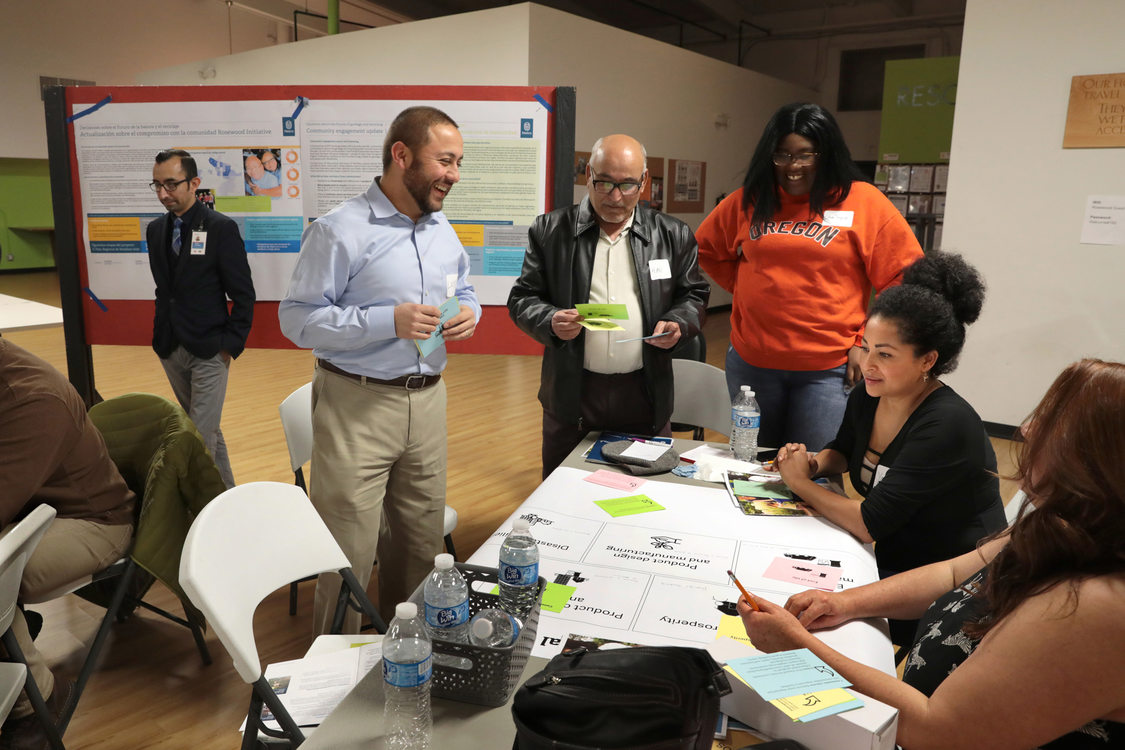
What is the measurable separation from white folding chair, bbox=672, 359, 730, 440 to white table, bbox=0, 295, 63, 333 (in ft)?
10.1

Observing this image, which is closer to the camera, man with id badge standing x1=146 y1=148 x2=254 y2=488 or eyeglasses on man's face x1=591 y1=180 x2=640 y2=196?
eyeglasses on man's face x1=591 y1=180 x2=640 y2=196

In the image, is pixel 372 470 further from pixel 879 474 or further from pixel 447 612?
pixel 879 474

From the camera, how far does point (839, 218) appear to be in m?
2.65

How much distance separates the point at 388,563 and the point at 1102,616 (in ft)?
7.21

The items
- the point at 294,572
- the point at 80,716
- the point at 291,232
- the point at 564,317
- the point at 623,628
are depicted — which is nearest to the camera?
the point at 623,628

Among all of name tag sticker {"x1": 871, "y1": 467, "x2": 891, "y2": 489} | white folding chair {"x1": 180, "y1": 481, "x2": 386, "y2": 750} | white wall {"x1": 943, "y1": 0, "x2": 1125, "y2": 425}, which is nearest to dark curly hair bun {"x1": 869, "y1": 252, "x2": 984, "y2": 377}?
name tag sticker {"x1": 871, "y1": 467, "x2": 891, "y2": 489}

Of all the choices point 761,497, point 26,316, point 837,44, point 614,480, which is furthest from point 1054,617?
point 837,44

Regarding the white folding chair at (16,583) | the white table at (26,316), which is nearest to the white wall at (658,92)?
the white table at (26,316)

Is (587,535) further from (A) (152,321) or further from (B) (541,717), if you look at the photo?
(A) (152,321)

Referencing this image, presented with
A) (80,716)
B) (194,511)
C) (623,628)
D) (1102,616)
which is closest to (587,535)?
(623,628)

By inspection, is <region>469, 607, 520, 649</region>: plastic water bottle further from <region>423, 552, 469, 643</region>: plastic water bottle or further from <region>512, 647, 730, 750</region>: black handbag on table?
<region>512, 647, 730, 750</region>: black handbag on table

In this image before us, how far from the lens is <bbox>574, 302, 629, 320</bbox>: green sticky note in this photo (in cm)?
243

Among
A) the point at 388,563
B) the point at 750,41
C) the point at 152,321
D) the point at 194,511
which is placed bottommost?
the point at 388,563

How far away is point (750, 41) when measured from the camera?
1311cm
